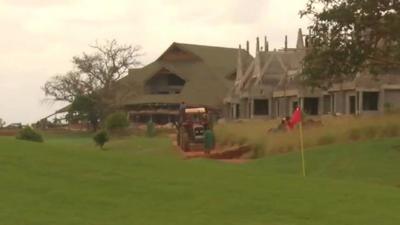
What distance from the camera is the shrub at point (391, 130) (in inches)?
1469

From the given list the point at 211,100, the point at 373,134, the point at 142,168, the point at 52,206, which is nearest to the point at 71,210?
the point at 52,206

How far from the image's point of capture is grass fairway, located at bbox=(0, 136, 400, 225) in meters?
12.5

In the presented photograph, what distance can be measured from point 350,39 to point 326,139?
296 inches

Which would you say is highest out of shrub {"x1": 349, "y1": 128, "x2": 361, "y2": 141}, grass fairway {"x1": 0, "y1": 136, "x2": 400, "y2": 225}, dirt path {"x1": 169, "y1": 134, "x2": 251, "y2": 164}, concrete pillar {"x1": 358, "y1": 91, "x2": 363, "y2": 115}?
concrete pillar {"x1": 358, "y1": 91, "x2": 363, "y2": 115}

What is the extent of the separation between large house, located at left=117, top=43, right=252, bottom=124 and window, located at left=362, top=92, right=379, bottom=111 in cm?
3408

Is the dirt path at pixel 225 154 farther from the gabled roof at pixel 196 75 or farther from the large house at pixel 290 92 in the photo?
the gabled roof at pixel 196 75

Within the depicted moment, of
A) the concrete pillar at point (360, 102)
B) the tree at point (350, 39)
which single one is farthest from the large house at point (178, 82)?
the tree at point (350, 39)

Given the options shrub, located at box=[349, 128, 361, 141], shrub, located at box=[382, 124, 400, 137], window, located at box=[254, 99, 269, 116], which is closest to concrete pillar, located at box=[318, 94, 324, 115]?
window, located at box=[254, 99, 269, 116]

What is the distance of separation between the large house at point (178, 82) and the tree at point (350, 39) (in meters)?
64.6

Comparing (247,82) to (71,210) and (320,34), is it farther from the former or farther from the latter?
(71,210)

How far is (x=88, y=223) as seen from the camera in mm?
11742

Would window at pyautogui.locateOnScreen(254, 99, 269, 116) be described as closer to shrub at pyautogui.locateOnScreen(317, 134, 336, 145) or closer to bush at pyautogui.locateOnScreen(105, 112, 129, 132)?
bush at pyautogui.locateOnScreen(105, 112, 129, 132)

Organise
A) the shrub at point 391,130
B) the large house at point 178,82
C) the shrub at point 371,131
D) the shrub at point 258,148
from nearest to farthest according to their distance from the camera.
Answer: the shrub at point 391,130 < the shrub at point 371,131 < the shrub at point 258,148 < the large house at point 178,82

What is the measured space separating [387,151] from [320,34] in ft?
16.7
